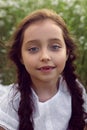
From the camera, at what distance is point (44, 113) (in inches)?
106

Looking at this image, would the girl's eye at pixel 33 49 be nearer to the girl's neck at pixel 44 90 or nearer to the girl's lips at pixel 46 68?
the girl's lips at pixel 46 68

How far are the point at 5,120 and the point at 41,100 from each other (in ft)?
0.80

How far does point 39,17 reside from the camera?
2584mm

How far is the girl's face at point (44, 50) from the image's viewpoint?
2.51m

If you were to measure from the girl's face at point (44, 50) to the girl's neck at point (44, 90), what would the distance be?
0.35ft

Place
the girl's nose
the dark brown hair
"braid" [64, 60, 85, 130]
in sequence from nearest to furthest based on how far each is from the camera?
the girl's nose, the dark brown hair, "braid" [64, 60, 85, 130]

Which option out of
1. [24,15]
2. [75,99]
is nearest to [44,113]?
[75,99]

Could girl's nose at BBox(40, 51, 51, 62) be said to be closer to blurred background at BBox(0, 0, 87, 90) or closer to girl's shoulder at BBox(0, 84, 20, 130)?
girl's shoulder at BBox(0, 84, 20, 130)

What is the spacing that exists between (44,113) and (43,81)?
0.64ft

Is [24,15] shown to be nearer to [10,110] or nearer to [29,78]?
[29,78]

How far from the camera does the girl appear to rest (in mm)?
2531

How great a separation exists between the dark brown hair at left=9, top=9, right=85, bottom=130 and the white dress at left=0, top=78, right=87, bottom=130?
1.3 inches

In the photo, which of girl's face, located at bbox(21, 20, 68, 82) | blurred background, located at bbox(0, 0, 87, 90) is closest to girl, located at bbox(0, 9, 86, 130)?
girl's face, located at bbox(21, 20, 68, 82)

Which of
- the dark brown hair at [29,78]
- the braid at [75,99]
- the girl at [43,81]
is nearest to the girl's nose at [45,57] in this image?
the girl at [43,81]
